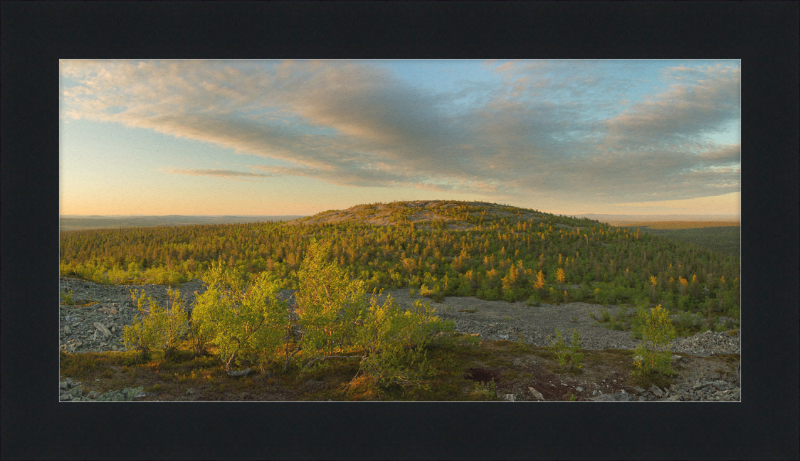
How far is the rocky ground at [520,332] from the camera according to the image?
5.83 metres

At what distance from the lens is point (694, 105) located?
23.4 feet

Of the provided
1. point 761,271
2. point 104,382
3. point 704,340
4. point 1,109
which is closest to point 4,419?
point 104,382

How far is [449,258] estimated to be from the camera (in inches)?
545

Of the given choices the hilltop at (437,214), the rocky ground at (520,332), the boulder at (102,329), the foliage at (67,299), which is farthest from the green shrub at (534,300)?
the foliage at (67,299)

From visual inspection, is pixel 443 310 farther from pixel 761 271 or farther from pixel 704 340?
pixel 761 271

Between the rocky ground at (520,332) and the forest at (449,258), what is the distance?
761 millimetres

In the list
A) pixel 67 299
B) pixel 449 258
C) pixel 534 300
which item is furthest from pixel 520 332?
pixel 67 299

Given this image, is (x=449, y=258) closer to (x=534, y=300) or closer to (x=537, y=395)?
(x=534, y=300)

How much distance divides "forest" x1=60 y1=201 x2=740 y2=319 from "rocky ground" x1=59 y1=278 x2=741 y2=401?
0.76 metres

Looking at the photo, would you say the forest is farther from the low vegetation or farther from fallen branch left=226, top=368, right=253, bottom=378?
fallen branch left=226, top=368, right=253, bottom=378

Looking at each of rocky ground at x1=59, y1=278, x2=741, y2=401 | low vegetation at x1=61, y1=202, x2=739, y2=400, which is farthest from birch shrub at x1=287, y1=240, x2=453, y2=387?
rocky ground at x1=59, y1=278, x2=741, y2=401

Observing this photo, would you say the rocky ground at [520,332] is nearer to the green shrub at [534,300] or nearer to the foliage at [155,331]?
the green shrub at [534,300]

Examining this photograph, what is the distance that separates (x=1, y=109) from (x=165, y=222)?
3999mm

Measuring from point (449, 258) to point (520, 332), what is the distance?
5.19 metres
